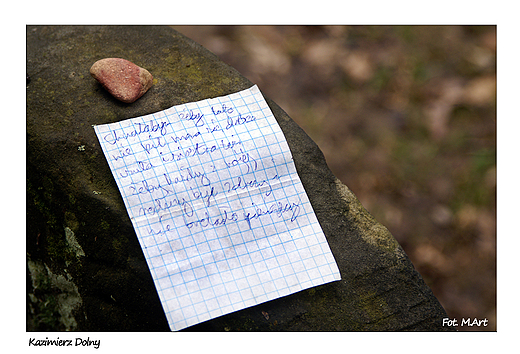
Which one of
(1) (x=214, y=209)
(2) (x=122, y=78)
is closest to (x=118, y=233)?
(1) (x=214, y=209)

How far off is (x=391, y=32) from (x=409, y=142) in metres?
0.82

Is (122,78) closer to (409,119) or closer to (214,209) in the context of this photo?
(214,209)

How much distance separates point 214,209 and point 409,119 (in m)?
1.64

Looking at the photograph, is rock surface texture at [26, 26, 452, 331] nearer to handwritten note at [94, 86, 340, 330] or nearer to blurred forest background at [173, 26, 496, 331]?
handwritten note at [94, 86, 340, 330]

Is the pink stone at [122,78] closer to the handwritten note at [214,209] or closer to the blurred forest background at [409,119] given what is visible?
the handwritten note at [214,209]

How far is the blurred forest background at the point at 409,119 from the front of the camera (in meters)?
2.02

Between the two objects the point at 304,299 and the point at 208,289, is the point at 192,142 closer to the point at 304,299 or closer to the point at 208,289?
the point at 208,289

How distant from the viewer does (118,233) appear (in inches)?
39.4

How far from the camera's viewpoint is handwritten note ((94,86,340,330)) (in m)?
1.00

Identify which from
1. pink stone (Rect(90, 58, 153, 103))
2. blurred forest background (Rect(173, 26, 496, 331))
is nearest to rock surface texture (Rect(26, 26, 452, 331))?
pink stone (Rect(90, 58, 153, 103))

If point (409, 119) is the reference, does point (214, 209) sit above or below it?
below

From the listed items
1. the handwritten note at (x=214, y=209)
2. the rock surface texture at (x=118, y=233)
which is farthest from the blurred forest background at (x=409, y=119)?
the handwritten note at (x=214, y=209)

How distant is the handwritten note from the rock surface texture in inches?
1.2

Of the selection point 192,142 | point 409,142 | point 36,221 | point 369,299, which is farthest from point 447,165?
point 36,221
